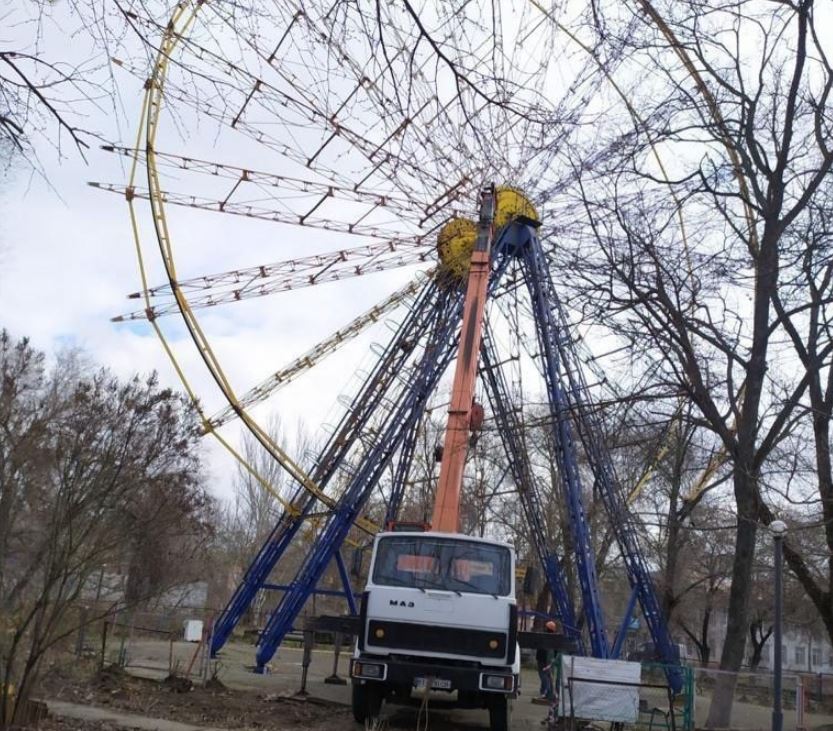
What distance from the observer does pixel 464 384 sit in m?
18.1

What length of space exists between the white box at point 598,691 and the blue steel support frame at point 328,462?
9807 mm

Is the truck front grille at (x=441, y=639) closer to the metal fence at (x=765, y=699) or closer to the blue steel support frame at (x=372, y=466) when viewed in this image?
the metal fence at (x=765, y=699)

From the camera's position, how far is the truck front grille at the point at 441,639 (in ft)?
39.8

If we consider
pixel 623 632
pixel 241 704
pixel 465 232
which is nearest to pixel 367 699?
pixel 241 704

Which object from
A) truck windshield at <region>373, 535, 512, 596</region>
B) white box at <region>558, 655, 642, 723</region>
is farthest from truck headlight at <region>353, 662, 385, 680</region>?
white box at <region>558, 655, 642, 723</region>

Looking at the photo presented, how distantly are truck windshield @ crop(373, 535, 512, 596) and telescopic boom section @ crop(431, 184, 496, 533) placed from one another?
3407mm

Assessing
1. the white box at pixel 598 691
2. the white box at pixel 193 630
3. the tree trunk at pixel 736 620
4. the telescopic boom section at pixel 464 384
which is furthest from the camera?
the white box at pixel 193 630

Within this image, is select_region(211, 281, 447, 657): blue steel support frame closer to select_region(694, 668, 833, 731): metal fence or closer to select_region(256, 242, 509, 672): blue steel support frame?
select_region(256, 242, 509, 672): blue steel support frame

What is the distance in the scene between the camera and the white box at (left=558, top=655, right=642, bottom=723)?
1284 cm

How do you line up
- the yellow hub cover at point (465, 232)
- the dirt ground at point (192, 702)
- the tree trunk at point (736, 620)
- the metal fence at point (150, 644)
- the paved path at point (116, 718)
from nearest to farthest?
1. the paved path at point (116, 718)
2. the dirt ground at point (192, 702)
3. the tree trunk at point (736, 620)
4. the metal fence at point (150, 644)
5. the yellow hub cover at point (465, 232)

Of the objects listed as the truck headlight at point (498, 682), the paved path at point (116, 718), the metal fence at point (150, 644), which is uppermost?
the truck headlight at point (498, 682)

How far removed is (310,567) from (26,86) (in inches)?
660

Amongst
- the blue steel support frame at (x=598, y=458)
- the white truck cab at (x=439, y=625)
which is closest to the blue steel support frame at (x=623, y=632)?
the blue steel support frame at (x=598, y=458)

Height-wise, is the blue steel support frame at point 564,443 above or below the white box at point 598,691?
above
